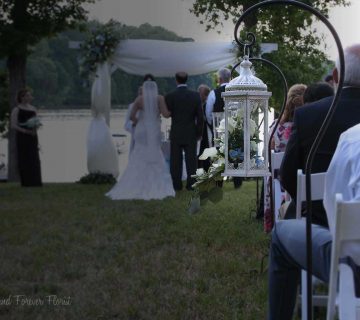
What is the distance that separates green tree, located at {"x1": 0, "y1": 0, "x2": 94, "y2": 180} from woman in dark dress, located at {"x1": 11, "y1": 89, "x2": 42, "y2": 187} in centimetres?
217

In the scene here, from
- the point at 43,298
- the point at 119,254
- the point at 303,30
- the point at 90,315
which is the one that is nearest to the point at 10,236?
the point at 119,254

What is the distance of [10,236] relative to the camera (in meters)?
6.46

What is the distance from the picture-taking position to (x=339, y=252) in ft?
7.58

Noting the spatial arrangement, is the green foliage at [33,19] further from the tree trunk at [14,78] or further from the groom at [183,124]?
the groom at [183,124]

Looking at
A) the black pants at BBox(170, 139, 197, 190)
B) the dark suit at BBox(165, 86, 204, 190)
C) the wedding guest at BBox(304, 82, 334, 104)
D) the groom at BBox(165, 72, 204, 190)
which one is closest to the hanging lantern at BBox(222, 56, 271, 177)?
the wedding guest at BBox(304, 82, 334, 104)

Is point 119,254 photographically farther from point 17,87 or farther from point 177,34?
point 17,87

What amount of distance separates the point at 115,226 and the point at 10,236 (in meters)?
0.99

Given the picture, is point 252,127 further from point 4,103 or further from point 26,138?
point 4,103

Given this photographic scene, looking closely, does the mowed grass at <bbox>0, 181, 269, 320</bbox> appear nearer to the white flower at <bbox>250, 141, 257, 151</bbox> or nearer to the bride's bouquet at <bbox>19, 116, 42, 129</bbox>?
the white flower at <bbox>250, 141, 257, 151</bbox>

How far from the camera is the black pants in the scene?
34.2 feet

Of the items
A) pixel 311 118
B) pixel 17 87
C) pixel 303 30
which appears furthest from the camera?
pixel 303 30

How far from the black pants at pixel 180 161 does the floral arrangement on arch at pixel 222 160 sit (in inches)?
252

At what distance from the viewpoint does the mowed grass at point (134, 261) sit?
13.1 feet

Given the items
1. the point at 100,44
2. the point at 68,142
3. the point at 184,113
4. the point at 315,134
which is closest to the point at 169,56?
the point at 100,44
